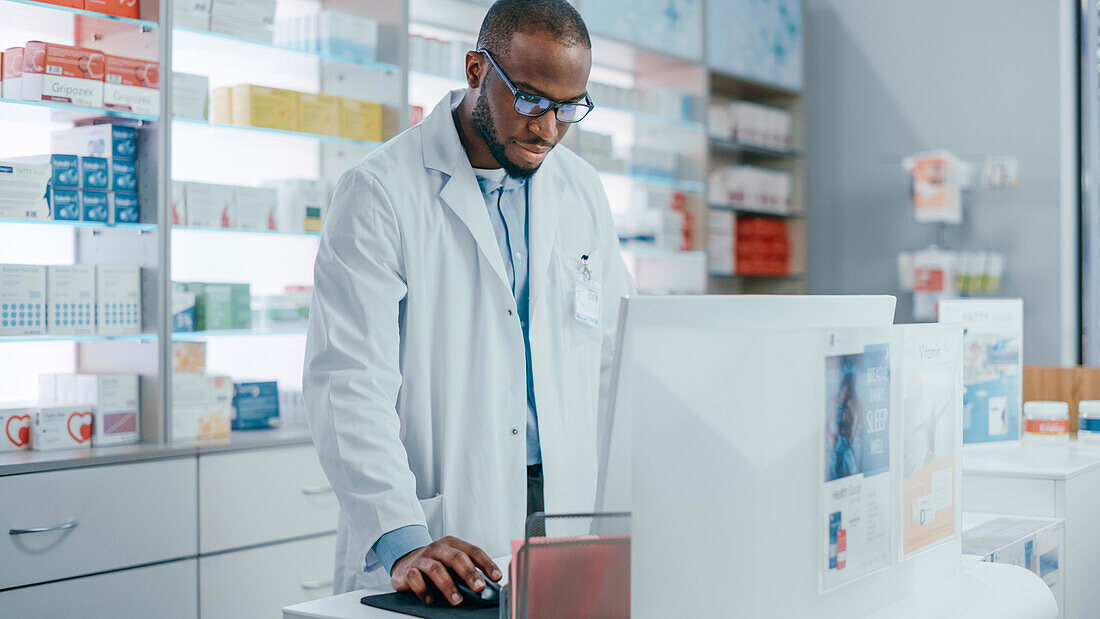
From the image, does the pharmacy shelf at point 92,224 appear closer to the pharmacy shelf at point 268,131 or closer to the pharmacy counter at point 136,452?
the pharmacy shelf at point 268,131

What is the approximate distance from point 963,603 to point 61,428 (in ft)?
8.80

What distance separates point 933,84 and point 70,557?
5192mm

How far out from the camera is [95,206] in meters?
3.19

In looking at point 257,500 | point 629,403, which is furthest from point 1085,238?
point 629,403

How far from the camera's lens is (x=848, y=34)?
6.29 m

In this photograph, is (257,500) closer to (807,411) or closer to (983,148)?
(807,411)

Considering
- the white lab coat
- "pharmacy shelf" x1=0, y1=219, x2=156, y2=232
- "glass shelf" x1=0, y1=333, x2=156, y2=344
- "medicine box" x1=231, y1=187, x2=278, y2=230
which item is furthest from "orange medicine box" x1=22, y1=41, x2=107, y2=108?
the white lab coat

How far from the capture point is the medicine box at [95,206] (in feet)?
10.4

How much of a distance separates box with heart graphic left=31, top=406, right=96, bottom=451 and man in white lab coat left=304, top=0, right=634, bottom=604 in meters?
1.69

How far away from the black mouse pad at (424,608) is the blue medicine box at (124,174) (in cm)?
235

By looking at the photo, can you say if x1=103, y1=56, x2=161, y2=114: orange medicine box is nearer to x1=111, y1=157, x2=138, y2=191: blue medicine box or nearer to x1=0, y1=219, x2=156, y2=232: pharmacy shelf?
x1=111, y1=157, x2=138, y2=191: blue medicine box

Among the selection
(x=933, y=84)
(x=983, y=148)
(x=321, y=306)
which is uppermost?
(x=933, y=84)

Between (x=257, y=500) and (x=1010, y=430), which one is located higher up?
(x=1010, y=430)

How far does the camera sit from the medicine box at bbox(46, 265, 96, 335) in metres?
3.07
